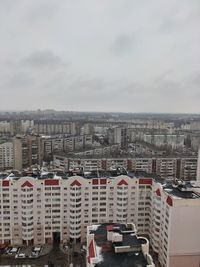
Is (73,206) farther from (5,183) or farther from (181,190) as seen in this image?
(181,190)

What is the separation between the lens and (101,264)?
53.1 ft

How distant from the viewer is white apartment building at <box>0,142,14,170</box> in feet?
194

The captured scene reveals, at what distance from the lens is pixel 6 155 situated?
59.4 metres

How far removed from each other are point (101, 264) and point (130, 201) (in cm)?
1422

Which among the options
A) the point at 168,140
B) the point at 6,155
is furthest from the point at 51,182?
the point at 168,140

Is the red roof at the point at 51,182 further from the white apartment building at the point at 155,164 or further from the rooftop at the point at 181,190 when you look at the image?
the white apartment building at the point at 155,164

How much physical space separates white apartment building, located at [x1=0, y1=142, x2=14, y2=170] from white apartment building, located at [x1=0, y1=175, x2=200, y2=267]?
32.2 m

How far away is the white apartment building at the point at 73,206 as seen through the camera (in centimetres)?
2838

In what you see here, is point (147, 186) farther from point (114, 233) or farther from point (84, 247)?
point (114, 233)

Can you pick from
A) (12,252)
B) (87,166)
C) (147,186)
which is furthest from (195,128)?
(12,252)

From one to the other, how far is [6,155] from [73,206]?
35.1 meters

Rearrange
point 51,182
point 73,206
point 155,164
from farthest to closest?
point 155,164 < point 73,206 < point 51,182

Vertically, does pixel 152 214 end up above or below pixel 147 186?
below

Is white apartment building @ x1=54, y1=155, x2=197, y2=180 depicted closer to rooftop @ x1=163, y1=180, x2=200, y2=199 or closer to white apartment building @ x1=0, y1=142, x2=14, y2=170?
white apartment building @ x1=0, y1=142, x2=14, y2=170
